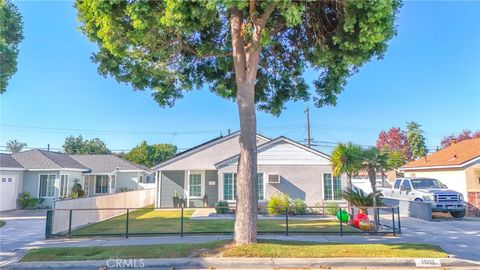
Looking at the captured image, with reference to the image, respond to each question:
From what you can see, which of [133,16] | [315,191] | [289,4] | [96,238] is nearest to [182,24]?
[133,16]

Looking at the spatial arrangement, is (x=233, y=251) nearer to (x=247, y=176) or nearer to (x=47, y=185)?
(x=247, y=176)

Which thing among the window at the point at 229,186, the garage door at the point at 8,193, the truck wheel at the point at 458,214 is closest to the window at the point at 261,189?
the window at the point at 229,186

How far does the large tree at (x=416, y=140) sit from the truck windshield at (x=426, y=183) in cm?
2639

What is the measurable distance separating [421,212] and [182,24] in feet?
50.8

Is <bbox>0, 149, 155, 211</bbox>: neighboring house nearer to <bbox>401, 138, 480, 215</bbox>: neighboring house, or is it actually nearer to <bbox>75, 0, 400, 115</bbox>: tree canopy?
<bbox>75, 0, 400, 115</bbox>: tree canopy

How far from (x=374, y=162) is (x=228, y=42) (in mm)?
7454

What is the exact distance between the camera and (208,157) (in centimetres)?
2283

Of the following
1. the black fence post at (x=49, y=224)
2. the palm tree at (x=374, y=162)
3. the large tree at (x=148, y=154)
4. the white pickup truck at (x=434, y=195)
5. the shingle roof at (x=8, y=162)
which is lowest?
the black fence post at (x=49, y=224)

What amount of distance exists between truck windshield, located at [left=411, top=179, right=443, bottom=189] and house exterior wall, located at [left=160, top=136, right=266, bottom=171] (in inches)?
453

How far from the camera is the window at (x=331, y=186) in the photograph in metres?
→ 20.0

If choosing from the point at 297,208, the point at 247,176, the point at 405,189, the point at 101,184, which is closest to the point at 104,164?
the point at 101,184

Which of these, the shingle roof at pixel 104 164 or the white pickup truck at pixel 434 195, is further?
the shingle roof at pixel 104 164

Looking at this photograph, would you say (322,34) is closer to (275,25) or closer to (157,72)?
(275,25)

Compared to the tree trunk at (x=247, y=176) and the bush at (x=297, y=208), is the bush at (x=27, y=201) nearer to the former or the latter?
the bush at (x=297, y=208)
